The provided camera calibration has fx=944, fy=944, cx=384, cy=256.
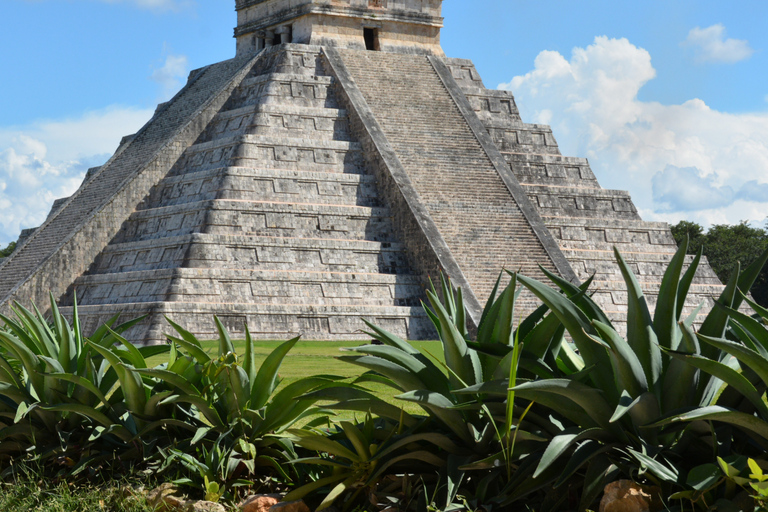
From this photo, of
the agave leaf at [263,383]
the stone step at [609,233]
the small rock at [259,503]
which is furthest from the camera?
the stone step at [609,233]

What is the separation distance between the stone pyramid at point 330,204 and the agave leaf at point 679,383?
41.4ft

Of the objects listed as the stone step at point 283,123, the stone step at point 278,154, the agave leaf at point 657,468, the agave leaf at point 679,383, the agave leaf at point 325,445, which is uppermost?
the stone step at point 283,123

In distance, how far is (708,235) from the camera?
127 ft

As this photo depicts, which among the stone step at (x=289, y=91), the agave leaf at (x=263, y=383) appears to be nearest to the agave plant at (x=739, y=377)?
the agave leaf at (x=263, y=383)

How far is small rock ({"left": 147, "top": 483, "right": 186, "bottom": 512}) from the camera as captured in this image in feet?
14.0

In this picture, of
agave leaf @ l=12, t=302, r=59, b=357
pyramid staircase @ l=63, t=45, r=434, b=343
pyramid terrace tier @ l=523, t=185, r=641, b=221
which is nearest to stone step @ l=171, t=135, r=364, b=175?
pyramid staircase @ l=63, t=45, r=434, b=343

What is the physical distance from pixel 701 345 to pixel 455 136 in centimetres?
1719

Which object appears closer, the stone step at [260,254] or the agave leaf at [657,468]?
the agave leaf at [657,468]

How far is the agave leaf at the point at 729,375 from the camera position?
3.14 meters

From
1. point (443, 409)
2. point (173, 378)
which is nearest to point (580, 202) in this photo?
point (173, 378)

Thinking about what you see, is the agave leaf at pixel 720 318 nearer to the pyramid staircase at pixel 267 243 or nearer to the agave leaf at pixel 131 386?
the agave leaf at pixel 131 386

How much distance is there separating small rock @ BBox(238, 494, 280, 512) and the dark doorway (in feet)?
65.0

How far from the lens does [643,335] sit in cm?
354

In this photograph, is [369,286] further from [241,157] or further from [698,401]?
[698,401]
